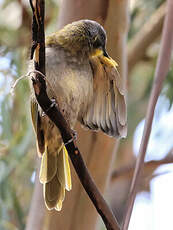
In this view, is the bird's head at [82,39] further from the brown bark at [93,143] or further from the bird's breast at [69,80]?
the brown bark at [93,143]

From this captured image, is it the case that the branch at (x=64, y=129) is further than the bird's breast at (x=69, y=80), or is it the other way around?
the bird's breast at (x=69, y=80)

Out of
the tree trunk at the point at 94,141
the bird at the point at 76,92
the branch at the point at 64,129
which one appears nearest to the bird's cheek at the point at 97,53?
the bird at the point at 76,92

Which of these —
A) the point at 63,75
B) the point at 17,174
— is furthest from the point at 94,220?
the point at 17,174

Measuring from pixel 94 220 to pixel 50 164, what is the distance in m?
0.34

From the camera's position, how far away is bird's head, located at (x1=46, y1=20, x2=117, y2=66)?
5.18 ft

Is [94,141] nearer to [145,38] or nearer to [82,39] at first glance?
[82,39]

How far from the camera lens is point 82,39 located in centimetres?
160

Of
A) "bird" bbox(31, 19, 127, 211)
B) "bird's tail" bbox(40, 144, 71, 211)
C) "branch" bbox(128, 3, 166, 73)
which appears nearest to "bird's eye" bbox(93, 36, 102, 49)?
"bird" bbox(31, 19, 127, 211)

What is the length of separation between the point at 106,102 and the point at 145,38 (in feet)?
3.83

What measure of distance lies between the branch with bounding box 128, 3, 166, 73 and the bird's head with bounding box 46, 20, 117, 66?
1020 mm

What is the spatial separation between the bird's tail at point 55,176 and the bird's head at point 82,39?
0.34m

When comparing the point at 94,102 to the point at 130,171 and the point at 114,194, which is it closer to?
the point at 130,171

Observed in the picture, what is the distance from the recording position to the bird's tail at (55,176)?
1444 mm

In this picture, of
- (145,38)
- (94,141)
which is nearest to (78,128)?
(94,141)
